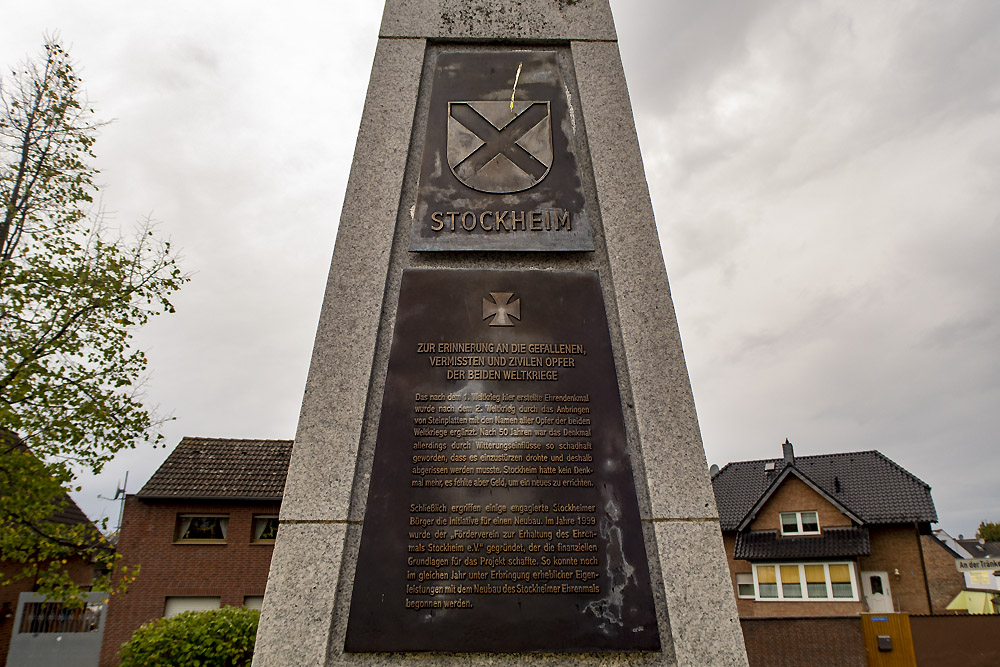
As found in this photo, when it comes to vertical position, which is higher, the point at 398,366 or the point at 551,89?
the point at 551,89

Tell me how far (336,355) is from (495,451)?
48.4 inches

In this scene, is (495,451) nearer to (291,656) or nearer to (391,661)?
(391,661)

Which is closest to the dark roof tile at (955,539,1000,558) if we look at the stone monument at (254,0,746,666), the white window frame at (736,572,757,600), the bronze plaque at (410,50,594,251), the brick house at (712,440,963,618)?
the brick house at (712,440,963,618)

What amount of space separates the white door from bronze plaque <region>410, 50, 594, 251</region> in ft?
88.2

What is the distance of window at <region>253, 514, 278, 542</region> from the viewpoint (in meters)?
21.6

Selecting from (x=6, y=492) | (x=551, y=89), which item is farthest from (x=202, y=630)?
(x=551, y=89)

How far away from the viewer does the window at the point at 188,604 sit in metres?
20.6

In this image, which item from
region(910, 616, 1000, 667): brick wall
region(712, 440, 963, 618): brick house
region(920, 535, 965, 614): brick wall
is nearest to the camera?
region(910, 616, 1000, 667): brick wall

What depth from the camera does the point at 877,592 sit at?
83.7ft

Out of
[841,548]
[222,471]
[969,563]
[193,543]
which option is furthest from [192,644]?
[969,563]

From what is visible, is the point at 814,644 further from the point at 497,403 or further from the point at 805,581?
the point at 497,403

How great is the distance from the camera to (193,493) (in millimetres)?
21469

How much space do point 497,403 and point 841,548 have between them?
83.4ft

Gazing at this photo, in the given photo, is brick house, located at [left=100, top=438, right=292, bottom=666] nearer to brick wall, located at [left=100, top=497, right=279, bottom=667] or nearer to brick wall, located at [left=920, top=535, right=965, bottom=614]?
brick wall, located at [left=100, top=497, right=279, bottom=667]
